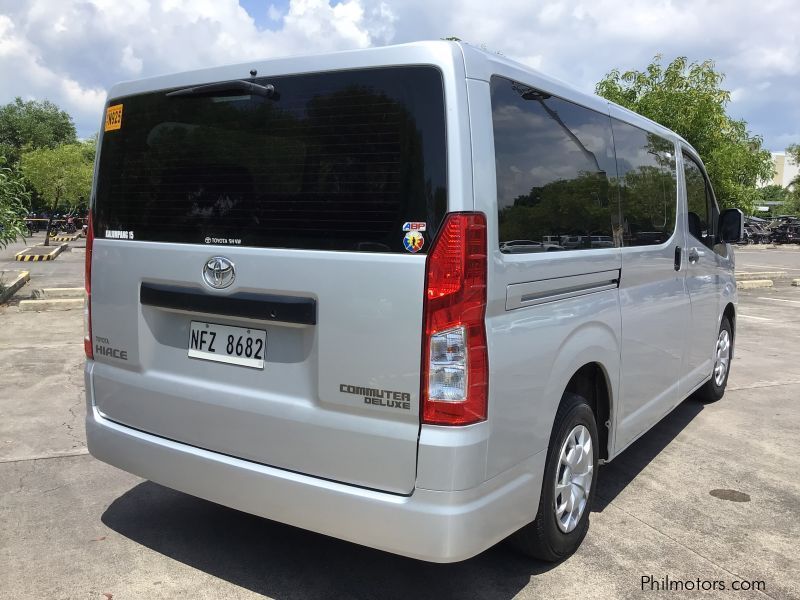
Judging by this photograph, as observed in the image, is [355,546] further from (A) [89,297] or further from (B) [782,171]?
(B) [782,171]

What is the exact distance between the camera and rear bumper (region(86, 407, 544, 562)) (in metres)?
2.46

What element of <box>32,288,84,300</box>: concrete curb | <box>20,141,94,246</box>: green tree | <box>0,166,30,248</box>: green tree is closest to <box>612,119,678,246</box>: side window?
<box>32,288,84,300</box>: concrete curb

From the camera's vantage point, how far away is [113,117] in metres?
3.36

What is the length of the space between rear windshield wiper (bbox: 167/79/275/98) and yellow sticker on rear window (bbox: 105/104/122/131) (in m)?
0.40

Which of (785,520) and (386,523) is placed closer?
(386,523)

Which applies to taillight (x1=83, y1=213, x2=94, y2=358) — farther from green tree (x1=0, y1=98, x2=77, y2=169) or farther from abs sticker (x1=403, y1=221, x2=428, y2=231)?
green tree (x1=0, y1=98, x2=77, y2=169)

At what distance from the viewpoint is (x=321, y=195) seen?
8.68ft

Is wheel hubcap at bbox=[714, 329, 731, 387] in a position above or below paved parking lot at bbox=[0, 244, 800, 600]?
above

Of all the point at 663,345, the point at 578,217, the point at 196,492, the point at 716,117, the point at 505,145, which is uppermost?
the point at 716,117

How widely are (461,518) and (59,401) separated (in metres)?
4.72

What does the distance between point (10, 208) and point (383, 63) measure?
11.1 m

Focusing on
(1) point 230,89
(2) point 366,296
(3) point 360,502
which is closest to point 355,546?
(3) point 360,502

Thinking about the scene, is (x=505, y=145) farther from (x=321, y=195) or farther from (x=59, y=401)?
(x=59, y=401)

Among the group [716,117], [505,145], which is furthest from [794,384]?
[716,117]
